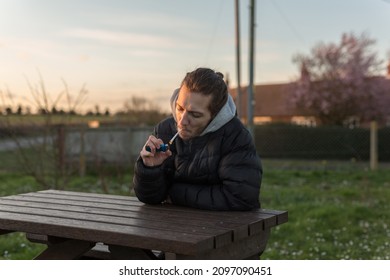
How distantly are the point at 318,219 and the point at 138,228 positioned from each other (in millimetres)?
4550

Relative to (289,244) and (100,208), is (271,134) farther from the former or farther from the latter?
(100,208)

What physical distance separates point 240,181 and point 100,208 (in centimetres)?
72

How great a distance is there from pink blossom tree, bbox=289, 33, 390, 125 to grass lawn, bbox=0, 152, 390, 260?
445 inches

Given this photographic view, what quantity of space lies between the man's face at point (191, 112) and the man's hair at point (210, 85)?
23 mm

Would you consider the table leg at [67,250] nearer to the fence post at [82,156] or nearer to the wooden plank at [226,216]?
the wooden plank at [226,216]

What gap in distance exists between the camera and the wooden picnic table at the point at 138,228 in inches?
83.0

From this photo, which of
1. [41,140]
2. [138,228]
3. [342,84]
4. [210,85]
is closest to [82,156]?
[41,140]

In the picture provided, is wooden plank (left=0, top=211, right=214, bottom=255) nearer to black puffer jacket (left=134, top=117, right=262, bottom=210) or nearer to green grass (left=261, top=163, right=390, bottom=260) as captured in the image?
black puffer jacket (left=134, top=117, right=262, bottom=210)

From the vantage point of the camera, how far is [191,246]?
6.55 feet

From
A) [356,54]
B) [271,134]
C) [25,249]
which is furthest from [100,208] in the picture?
[356,54]

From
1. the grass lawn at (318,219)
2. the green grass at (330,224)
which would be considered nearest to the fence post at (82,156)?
the grass lawn at (318,219)

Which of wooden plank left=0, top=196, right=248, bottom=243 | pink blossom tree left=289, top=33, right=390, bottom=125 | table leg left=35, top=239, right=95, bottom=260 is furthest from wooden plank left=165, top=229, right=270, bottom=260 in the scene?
pink blossom tree left=289, top=33, right=390, bottom=125

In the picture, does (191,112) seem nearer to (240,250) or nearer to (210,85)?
(210,85)

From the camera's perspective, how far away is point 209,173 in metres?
2.66
